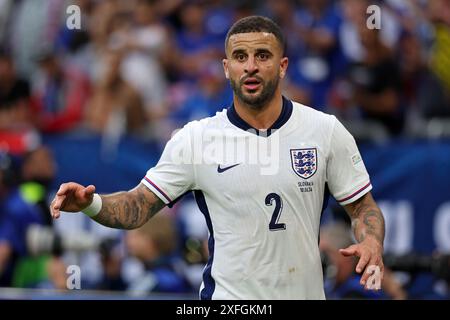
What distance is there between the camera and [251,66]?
21.5 feet

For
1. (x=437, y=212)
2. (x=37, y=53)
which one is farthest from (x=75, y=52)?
(x=437, y=212)

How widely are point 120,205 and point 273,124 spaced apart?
98cm

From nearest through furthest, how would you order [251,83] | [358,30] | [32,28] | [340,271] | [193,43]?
[251,83]
[340,271]
[358,30]
[193,43]
[32,28]

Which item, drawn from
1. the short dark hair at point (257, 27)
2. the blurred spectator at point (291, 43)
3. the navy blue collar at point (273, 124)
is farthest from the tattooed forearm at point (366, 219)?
the blurred spectator at point (291, 43)

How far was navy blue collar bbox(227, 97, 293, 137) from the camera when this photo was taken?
668 centimetres

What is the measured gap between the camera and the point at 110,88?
12.7 meters

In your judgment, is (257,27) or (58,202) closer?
(58,202)

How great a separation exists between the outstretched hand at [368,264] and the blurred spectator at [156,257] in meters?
3.32

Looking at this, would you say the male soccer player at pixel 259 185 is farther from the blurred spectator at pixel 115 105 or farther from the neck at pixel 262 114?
the blurred spectator at pixel 115 105

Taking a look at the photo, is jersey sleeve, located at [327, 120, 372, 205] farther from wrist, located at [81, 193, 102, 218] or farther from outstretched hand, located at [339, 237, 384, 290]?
wrist, located at [81, 193, 102, 218]

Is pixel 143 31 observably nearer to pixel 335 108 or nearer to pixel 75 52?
Result: pixel 75 52

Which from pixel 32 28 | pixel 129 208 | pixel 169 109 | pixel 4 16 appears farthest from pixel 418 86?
pixel 129 208

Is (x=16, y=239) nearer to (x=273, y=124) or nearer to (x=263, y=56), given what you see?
(x=273, y=124)

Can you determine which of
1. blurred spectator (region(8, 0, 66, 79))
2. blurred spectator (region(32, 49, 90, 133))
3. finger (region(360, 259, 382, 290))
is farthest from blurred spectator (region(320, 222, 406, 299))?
blurred spectator (region(8, 0, 66, 79))
